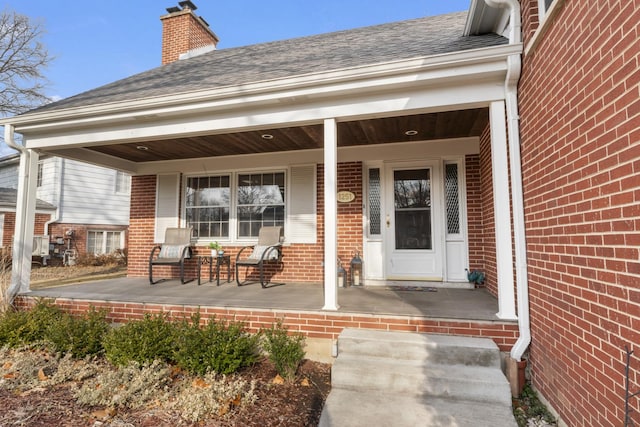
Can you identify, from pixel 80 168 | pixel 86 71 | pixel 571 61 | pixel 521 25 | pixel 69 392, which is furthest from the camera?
pixel 86 71

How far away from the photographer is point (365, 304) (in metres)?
3.67

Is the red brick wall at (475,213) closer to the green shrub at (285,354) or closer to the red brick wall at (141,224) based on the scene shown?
the green shrub at (285,354)

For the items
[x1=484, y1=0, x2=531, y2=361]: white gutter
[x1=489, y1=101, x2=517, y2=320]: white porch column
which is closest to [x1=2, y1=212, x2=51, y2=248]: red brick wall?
[x1=489, y1=101, x2=517, y2=320]: white porch column

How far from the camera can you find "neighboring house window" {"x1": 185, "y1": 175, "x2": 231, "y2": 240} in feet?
20.4

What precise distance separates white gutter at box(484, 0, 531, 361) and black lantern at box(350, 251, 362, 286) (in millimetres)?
2523

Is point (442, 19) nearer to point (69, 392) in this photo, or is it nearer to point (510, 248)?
point (510, 248)

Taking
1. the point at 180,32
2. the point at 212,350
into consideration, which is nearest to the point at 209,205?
the point at 212,350

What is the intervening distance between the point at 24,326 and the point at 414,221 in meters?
5.01

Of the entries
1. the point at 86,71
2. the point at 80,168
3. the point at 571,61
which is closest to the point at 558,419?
the point at 571,61

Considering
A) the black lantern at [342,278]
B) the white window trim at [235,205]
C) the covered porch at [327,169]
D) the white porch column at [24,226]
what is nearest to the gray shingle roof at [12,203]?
the covered porch at [327,169]

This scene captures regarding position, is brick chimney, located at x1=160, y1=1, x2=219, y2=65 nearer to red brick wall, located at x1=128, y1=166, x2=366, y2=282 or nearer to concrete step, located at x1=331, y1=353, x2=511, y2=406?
red brick wall, located at x1=128, y1=166, x2=366, y2=282

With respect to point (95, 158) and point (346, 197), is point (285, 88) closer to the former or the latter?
point (346, 197)

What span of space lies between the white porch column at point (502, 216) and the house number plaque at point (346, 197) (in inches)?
99.7

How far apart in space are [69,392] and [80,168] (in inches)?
454
